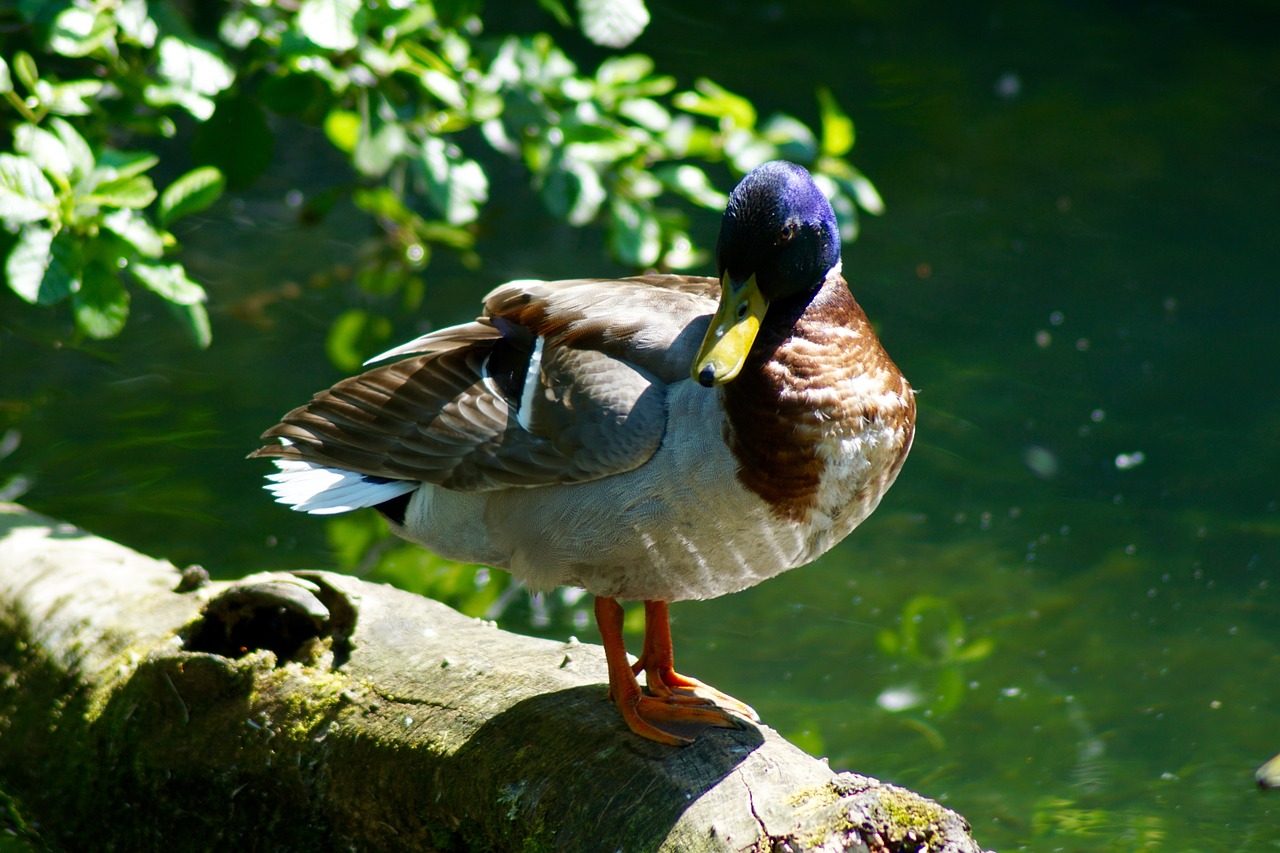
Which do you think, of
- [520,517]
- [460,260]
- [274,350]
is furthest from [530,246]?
[520,517]

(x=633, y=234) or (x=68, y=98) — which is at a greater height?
(x=68, y=98)

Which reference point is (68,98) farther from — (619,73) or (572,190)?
(619,73)

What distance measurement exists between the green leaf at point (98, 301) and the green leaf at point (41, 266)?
0.07 meters

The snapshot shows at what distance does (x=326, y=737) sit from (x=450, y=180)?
174cm

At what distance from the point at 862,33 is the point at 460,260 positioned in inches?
134

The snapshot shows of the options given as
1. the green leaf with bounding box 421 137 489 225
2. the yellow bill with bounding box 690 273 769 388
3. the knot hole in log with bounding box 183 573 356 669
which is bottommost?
the knot hole in log with bounding box 183 573 356 669

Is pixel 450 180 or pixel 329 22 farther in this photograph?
pixel 450 180

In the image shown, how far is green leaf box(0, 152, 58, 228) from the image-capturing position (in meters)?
2.82

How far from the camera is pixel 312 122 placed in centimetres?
457

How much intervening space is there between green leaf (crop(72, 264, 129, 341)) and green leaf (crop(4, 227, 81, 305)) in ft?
0.22

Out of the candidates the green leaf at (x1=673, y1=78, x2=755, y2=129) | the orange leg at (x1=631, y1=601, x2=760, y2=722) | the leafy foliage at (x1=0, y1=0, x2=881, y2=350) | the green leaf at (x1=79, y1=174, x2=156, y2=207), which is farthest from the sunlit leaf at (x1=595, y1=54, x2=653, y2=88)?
the orange leg at (x1=631, y1=601, x2=760, y2=722)

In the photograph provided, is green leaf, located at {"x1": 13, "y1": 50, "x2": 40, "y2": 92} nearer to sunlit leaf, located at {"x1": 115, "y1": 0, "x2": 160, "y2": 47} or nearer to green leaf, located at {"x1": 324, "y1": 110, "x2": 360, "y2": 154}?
sunlit leaf, located at {"x1": 115, "y1": 0, "x2": 160, "y2": 47}

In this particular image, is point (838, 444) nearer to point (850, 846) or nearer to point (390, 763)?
point (850, 846)

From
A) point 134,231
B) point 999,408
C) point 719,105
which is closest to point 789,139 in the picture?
point 719,105
